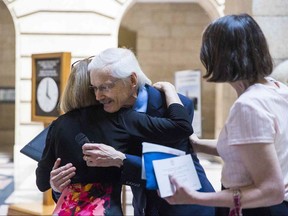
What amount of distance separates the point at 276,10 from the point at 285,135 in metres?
2.86

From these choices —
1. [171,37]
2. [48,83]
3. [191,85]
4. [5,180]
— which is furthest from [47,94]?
[171,37]

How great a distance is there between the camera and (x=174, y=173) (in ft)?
5.88

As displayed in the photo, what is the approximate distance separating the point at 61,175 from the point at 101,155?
21 cm

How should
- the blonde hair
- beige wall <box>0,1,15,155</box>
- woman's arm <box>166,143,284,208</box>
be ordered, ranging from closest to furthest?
1. woman's arm <box>166,143,284,208</box>
2. the blonde hair
3. beige wall <box>0,1,15,155</box>

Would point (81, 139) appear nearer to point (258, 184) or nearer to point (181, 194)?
point (181, 194)

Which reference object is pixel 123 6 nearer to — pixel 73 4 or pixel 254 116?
pixel 73 4

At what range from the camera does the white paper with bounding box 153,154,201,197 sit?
5.71ft

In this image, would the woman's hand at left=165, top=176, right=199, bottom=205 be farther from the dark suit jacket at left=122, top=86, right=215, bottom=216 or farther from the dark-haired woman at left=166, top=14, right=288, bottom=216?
the dark suit jacket at left=122, top=86, right=215, bottom=216

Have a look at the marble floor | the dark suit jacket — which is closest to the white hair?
the dark suit jacket

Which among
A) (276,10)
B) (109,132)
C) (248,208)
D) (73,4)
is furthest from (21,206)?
(73,4)

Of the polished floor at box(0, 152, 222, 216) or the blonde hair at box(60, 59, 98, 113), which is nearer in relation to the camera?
Answer: the blonde hair at box(60, 59, 98, 113)

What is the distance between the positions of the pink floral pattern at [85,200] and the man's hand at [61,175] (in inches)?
1.6

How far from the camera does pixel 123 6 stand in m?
9.32

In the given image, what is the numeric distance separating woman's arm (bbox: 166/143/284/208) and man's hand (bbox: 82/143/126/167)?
358 mm
